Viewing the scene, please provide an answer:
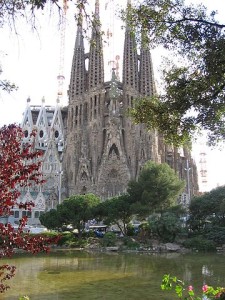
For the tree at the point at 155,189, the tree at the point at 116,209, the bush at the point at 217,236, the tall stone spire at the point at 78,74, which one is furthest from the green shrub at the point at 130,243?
the tall stone spire at the point at 78,74

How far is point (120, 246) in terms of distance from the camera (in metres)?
35.8

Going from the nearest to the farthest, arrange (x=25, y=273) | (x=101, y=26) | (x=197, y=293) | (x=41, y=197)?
(x=101, y=26) → (x=197, y=293) → (x=25, y=273) → (x=41, y=197)

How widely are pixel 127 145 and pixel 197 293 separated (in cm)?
5555

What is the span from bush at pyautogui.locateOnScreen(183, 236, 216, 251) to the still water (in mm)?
8553

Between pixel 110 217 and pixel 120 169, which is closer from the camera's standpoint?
pixel 110 217

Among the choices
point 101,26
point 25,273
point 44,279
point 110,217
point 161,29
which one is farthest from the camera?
point 110,217

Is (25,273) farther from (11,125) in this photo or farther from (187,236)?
(187,236)

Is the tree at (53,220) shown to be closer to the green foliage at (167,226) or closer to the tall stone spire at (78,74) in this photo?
the green foliage at (167,226)

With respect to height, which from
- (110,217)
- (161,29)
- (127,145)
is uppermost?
(127,145)

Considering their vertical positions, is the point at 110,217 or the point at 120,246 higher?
the point at 110,217

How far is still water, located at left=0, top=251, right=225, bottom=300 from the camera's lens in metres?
14.1

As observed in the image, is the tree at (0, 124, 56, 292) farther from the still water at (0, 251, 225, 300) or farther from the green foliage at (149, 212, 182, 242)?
the green foliage at (149, 212, 182, 242)

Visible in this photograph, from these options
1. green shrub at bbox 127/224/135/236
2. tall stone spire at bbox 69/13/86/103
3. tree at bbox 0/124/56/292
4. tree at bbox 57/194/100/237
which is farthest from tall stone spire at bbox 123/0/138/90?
tree at bbox 0/124/56/292

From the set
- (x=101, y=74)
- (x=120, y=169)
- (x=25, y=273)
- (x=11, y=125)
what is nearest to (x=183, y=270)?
(x=25, y=273)
